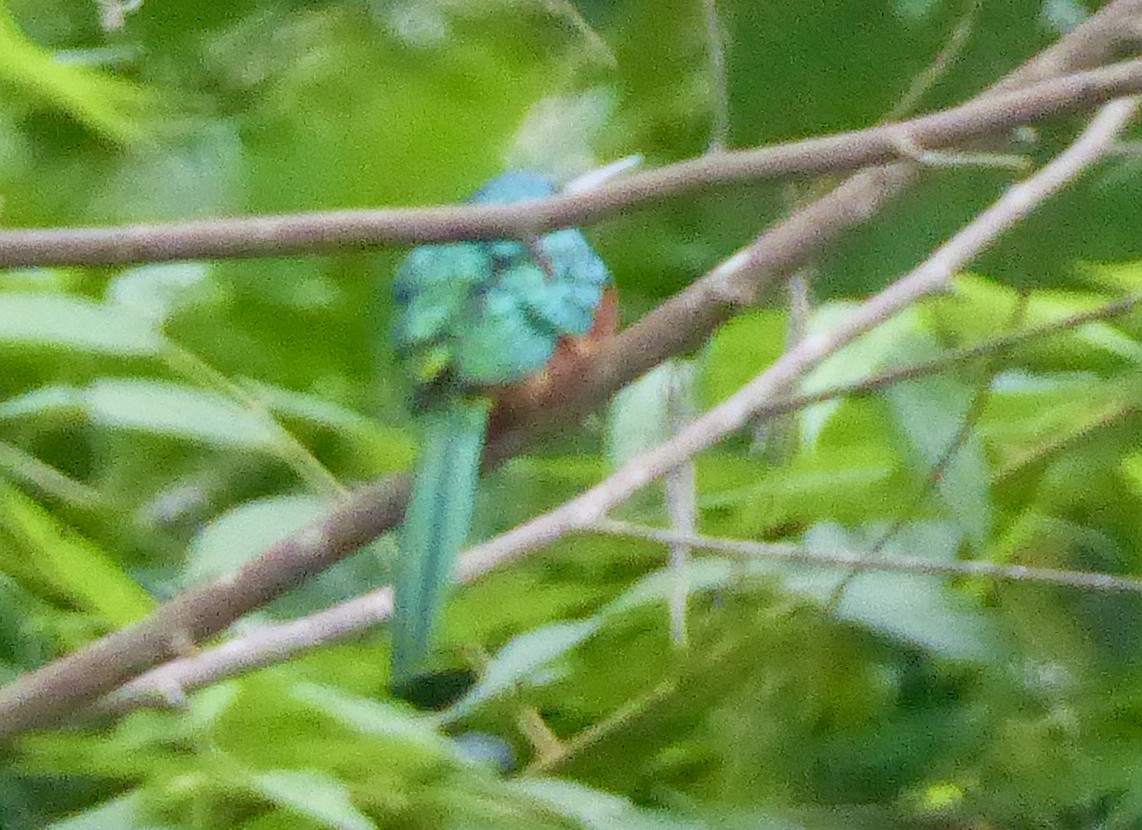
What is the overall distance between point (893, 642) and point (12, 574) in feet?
1.60

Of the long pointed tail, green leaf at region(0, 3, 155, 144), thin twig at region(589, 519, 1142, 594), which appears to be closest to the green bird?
the long pointed tail

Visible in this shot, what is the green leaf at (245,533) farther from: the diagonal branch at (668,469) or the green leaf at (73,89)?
the green leaf at (73,89)

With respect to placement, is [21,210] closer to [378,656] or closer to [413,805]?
[378,656]

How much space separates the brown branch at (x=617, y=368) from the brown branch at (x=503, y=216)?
0.55 ft

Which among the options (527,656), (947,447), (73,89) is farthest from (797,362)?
(73,89)

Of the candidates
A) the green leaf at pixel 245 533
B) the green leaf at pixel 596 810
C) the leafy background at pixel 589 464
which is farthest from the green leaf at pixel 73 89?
the green leaf at pixel 596 810

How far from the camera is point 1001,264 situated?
2.65ft

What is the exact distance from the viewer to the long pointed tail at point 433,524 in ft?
2.29

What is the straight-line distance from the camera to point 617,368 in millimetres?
673

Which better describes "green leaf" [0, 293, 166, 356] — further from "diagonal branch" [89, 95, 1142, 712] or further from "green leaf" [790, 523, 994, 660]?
"green leaf" [790, 523, 994, 660]

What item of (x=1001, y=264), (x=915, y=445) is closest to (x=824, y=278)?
(x=1001, y=264)

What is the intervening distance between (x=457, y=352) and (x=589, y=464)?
0.10 m

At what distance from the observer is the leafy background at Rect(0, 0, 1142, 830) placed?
671mm

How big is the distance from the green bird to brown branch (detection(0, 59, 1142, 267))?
28cm
